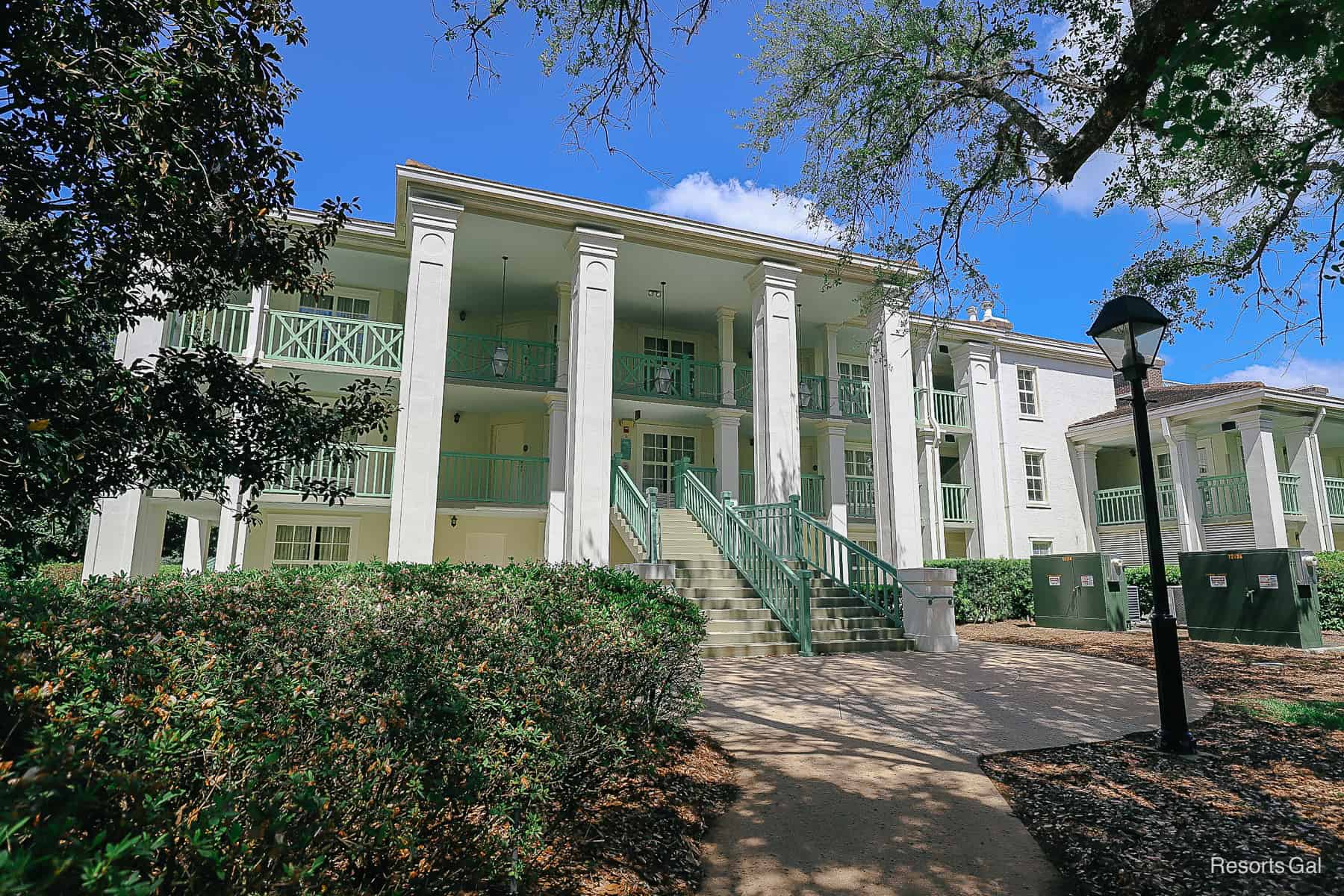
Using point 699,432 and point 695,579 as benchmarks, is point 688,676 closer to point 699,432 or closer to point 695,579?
point 695,579

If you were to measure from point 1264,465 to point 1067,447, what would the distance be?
4991 mm

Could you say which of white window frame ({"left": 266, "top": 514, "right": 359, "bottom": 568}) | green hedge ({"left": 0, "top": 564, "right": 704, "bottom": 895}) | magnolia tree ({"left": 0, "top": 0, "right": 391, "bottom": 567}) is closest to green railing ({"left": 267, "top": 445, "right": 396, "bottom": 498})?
white window frame ({"left": 266, "top": 514, "right": 359, "bottom": 568})

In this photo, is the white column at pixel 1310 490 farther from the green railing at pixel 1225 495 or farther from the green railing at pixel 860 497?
the green railing at pixel 860 497

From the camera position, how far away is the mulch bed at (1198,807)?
340cm

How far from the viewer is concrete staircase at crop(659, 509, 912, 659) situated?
407 inches

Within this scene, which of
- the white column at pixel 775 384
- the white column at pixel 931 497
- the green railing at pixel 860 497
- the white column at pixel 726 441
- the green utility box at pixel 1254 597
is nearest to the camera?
the green utility box at pixel 1254 597

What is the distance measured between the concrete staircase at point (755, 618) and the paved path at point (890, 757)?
483 millimetres

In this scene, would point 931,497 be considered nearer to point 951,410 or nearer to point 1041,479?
point 951,410

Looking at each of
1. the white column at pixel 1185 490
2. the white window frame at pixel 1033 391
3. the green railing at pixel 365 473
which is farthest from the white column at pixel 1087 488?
the green railing at pixel 365 473

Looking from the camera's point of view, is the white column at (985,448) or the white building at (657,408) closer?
the white building at (657,408)

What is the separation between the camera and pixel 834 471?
676 inches

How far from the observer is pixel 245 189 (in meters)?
4.76

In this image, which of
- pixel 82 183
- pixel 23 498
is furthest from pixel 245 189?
pixel 23 498

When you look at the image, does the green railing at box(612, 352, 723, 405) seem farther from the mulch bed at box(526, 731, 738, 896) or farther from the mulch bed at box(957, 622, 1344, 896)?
Answer: the mulch bed at box(526, 731, 738, 896)
